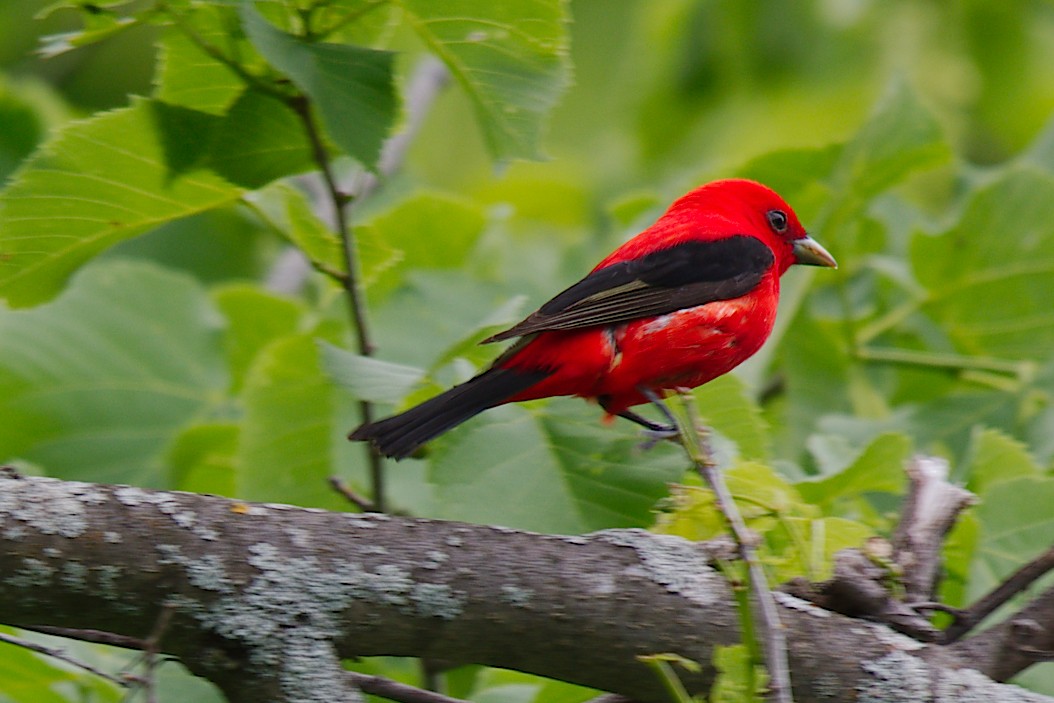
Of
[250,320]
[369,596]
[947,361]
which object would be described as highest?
[250,320]

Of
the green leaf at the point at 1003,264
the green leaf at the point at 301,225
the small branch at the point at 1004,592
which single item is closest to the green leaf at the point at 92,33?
the green leaf at the point at 301,225

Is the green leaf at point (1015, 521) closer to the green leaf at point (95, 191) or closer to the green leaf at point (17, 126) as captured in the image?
the green leaf at point (95, 191)

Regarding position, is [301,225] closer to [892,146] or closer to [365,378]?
[365,378]

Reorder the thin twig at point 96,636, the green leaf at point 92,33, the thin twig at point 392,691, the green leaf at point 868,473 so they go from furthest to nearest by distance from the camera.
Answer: the green leaf at point 868,473
the green leaf at point 92,33
the thin twig at point 392,691
the thin twig at point 96,636

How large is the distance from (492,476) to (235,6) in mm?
929

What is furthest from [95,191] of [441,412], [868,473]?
[868,473]

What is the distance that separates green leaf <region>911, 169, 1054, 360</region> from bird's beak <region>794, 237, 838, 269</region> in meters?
0.36

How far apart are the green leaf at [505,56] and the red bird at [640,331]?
376 millimetres

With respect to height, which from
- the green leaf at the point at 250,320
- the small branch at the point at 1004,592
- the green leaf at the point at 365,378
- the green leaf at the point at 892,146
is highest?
the green leaf at the point at 892,146

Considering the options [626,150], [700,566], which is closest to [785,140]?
[626,150]

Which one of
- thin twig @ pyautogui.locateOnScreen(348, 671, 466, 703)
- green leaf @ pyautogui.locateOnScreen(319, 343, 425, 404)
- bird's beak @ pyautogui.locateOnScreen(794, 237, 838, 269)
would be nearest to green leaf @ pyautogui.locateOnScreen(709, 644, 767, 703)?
thin twig @ pyautogui.locateOnScreen(348, 671, 466, 703)

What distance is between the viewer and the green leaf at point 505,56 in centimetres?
221

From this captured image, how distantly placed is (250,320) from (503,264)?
982mm

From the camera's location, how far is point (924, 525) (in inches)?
83.7
